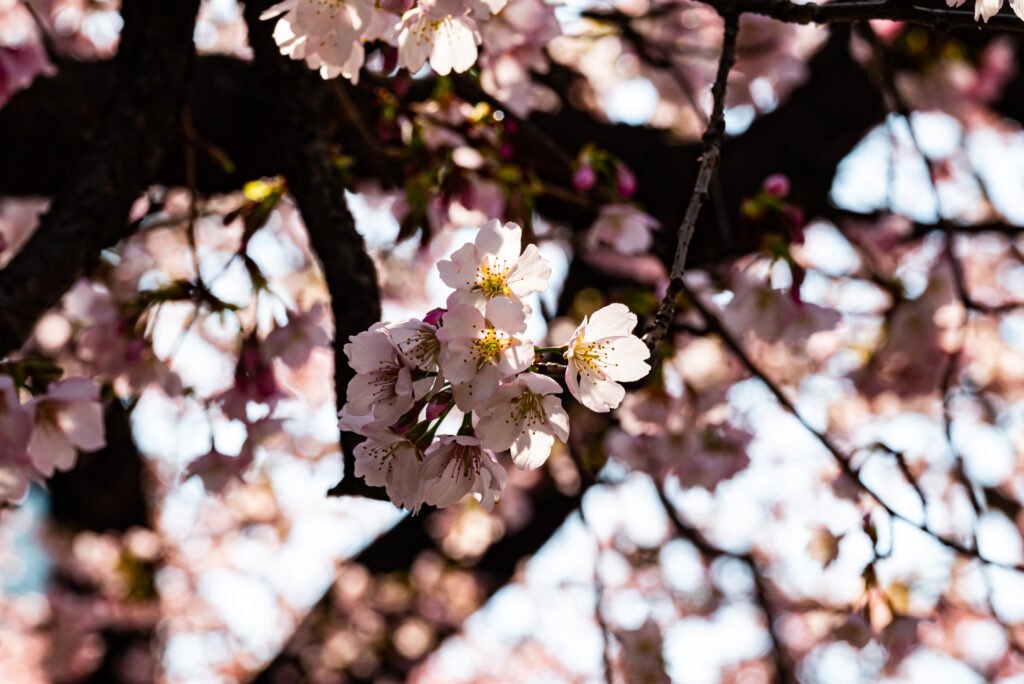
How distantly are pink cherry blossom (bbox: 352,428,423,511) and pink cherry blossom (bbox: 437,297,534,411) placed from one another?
10 cm

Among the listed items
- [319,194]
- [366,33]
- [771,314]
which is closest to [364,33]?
[366,33]

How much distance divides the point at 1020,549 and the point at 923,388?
109 cm

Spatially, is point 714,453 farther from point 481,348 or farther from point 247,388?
point 481,348

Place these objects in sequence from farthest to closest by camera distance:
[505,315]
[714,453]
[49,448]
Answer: [714,453] < [49,448] < [505,315]

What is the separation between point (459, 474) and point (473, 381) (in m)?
0.12

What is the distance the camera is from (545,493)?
3.13 meters

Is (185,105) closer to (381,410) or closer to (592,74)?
(381,410)

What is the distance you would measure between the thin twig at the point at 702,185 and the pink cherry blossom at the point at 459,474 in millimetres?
196

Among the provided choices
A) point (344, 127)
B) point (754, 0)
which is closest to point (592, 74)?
point (344, 127)

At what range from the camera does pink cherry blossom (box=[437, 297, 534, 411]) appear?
67 centimetres

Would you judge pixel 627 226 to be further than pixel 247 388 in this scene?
Yes

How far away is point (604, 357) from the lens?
762 millimetres

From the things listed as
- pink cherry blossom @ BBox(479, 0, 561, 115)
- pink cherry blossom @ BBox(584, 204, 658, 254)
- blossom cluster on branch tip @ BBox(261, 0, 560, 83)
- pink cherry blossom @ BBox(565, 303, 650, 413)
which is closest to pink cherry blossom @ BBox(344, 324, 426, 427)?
pink cherry blossom @ BBox(565, 303, 650, 413)

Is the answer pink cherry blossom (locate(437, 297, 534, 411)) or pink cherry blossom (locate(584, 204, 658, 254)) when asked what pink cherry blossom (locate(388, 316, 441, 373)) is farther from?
pink cherry blossom (locate(584, 204, 658, 254))
